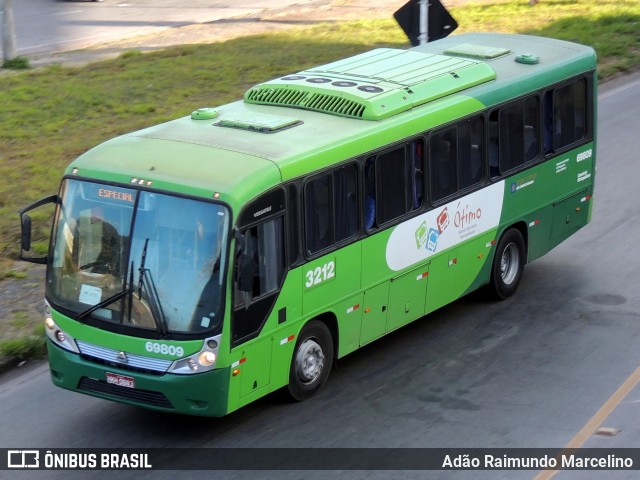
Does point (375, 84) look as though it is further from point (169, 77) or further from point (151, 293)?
point (169, 77)

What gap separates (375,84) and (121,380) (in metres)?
4.27

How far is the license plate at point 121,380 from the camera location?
10.2m

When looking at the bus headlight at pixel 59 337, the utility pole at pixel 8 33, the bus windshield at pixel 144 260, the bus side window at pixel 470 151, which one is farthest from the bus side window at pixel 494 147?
the utility pole at pixel 8 33

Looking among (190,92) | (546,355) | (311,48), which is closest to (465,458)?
(546,355)

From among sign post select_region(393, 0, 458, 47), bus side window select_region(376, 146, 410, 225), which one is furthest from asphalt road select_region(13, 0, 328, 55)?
bus side window select_region(376, 146, 410, 225)

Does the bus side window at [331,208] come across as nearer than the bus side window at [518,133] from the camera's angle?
Yes

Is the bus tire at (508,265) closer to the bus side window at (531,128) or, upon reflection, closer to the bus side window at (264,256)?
the bus side window at (531,128)

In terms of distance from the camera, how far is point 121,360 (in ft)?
33.3

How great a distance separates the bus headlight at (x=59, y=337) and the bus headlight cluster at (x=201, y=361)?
3.36ft

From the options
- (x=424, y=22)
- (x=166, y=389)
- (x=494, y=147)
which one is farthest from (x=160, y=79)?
(x=166, y=389)

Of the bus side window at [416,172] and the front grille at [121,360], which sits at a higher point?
the bus side window at [416,172]

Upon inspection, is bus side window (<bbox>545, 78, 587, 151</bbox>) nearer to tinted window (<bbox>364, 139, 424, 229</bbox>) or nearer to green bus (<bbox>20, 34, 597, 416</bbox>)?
green bus (<bbox>20, 34, 597, 416</bbox>)

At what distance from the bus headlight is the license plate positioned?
42 cm

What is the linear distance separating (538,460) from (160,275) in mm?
3455
